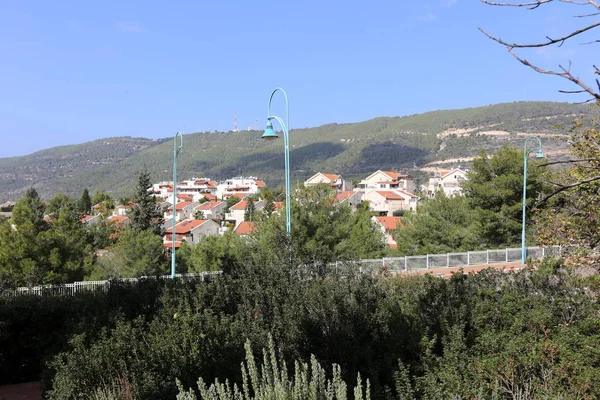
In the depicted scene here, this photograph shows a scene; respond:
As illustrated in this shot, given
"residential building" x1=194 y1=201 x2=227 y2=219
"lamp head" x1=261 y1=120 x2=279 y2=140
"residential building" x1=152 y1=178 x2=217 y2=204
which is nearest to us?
"lamp head" x1=261 y1=120 x2=279 y2=140

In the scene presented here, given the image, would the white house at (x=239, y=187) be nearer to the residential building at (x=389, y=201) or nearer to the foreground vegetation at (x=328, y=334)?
the residential building at (x=389, y=201)

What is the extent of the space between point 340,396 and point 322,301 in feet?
11.9

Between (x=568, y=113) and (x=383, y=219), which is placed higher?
(x=568, y=113)

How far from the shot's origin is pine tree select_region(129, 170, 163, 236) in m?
48.2

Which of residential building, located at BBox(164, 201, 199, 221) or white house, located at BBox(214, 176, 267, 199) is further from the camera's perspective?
white house, located at BBox(214, 176, 267, 199)

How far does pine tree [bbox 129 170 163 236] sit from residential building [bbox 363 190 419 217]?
153 ft

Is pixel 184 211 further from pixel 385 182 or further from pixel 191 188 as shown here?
pixel 191 188

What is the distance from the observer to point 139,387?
497cm

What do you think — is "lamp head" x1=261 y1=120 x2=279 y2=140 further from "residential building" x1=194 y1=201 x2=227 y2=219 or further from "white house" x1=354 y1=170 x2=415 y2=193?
"white house" x1=354 y1=170 x2=415 y2=193

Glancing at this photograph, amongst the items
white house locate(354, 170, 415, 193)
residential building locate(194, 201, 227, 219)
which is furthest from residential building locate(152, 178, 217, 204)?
white house locate(354, 170, 415, 193)

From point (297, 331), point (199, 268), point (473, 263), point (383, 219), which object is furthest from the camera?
point (383, 219)

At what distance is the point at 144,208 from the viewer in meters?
48.7

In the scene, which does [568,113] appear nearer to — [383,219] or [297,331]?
[383,219]

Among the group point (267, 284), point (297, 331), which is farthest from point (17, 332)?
point (297, 331)
